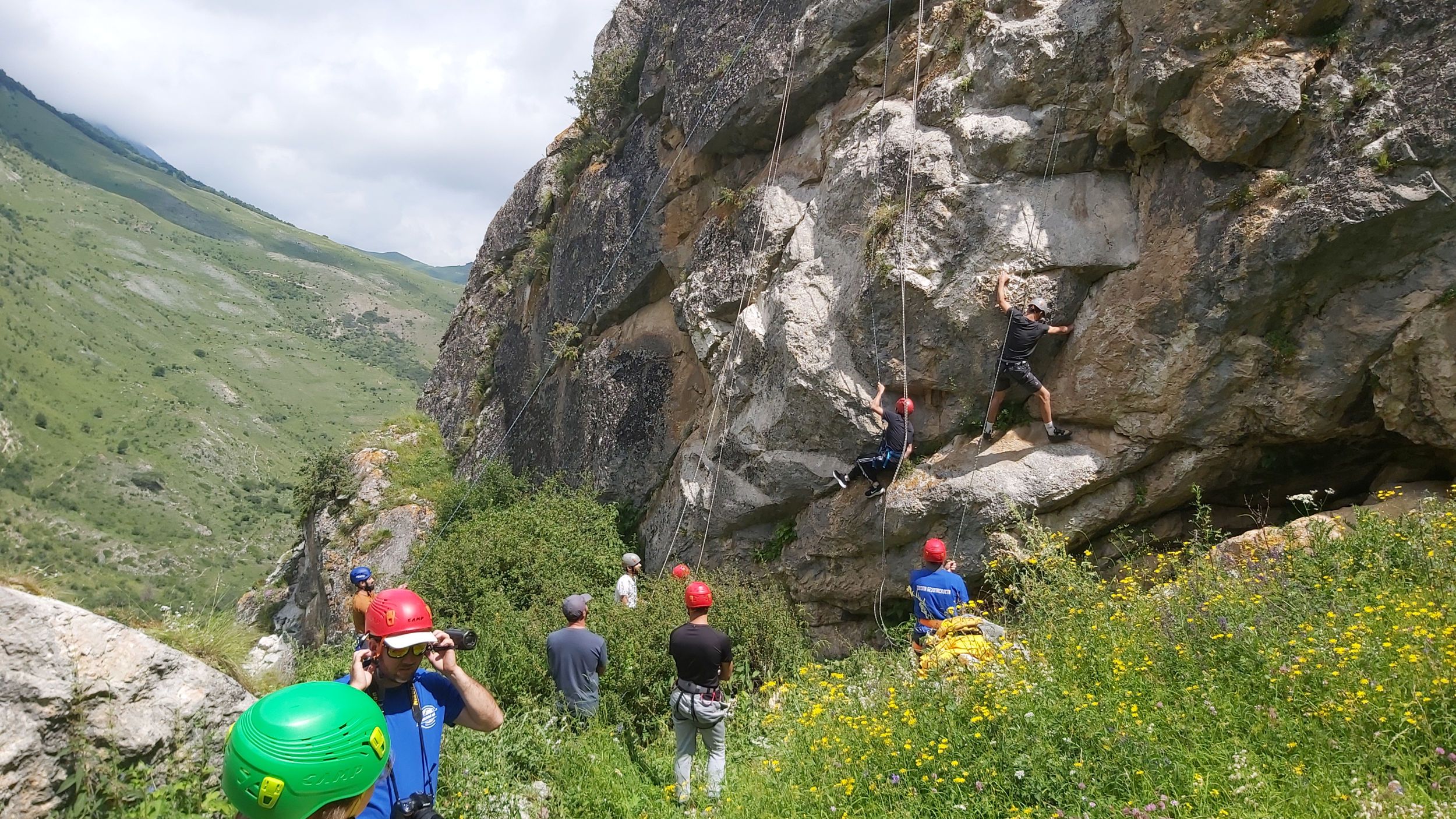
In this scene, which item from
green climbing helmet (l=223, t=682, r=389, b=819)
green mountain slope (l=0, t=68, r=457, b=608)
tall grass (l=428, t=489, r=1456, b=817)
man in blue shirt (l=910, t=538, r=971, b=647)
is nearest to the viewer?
green climbing helmet (l=223, t=682, r=389, b=819)

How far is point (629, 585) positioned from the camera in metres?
9.88

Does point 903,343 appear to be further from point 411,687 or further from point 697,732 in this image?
point 411,687

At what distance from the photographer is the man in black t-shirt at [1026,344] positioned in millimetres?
8828

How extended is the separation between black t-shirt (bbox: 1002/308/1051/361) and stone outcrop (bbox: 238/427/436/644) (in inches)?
453

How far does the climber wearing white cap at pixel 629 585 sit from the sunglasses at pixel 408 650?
5597 mm

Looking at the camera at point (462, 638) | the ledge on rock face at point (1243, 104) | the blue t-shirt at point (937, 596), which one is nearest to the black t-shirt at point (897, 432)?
the blue t-shirt at point (937, 596)

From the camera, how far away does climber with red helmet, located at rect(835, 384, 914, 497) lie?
376 inches

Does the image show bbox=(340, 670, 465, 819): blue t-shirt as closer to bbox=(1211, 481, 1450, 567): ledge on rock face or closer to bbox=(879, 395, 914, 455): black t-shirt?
bbox=(1211, 481, 1450, 567): ledge on rock face

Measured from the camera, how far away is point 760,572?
1110 centimetres

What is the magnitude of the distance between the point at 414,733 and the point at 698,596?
268cm

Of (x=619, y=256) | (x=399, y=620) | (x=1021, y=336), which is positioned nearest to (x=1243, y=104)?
(x=1021, y=336)

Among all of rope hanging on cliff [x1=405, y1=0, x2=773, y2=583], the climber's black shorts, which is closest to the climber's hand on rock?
the climber's black shorts

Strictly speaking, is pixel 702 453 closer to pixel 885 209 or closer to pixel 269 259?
pixel 885 209

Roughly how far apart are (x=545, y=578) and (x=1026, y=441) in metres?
7.23
